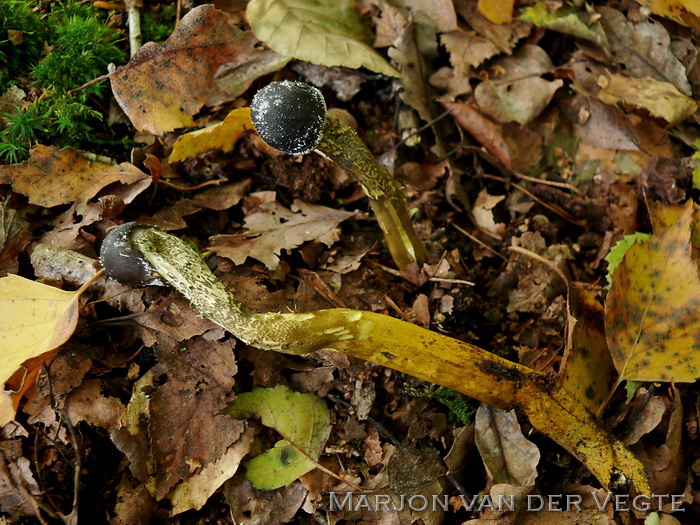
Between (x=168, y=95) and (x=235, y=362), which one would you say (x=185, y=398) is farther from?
(x=168, y=95)

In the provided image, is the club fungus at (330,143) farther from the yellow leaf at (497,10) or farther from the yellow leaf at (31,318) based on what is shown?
the yellow leaf at (497,10)

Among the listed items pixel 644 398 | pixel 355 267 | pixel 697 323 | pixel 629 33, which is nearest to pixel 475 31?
pixel 629 33

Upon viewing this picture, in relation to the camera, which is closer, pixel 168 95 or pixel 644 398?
pixel 644 398

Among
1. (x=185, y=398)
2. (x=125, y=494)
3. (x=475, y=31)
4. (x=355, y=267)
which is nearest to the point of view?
(x=125, y=494)

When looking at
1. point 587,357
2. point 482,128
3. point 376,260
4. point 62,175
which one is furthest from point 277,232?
point 587,357

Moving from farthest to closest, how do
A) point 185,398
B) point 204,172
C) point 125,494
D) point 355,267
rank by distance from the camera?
1. point 204,172
2. point 355,267
3. point 185,398
4. point 125,494

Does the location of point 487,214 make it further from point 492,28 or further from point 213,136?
→ point 213,136

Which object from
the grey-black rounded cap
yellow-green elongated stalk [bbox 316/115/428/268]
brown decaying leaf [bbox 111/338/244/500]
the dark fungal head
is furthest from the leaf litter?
the dark fungal head

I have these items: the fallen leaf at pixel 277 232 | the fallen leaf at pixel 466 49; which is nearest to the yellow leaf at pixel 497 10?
the fallen leaf at pixel 466 49
